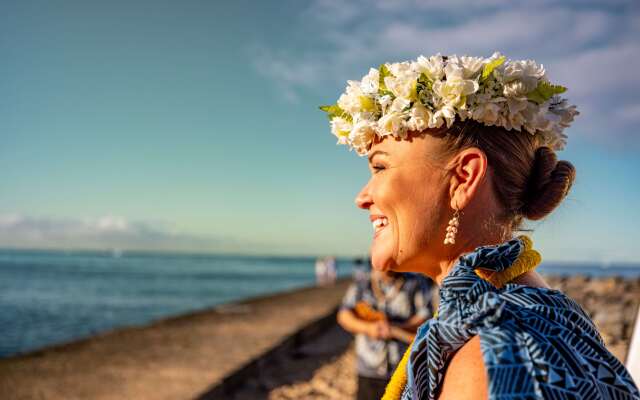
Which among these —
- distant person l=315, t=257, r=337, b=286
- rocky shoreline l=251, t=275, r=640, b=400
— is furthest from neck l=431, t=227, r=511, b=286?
distant person l=315, t=257, r=337, b=286

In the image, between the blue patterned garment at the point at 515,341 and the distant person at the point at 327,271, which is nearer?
the blue patterned garment at the point at 515,341

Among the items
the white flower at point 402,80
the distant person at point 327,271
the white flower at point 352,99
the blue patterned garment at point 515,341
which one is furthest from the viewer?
the distant person at point 327,271

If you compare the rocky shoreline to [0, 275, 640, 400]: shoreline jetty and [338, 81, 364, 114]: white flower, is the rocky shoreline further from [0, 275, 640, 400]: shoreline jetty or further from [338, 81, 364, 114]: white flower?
[338, 81, 364, 114]: white flower

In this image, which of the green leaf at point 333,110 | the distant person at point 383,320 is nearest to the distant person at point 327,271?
the distant person at point 383,320

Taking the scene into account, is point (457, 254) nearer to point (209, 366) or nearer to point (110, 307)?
point (209, 366)

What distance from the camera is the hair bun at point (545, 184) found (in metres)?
1.61

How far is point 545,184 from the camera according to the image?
162 centimetres

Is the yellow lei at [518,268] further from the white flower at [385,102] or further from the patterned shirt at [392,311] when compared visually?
the patterned shirt at [392,311]

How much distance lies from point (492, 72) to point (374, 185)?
18.3 inches

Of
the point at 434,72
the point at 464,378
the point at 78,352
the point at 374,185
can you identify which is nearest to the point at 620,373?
the point at 464,378

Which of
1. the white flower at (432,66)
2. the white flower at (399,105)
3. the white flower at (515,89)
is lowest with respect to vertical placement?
the white flower at (399,105)

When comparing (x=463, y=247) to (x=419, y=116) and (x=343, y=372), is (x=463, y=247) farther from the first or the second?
(x=343, y=372)

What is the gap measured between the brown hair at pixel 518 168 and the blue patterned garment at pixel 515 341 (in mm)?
202

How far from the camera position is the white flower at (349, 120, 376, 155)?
167cm
